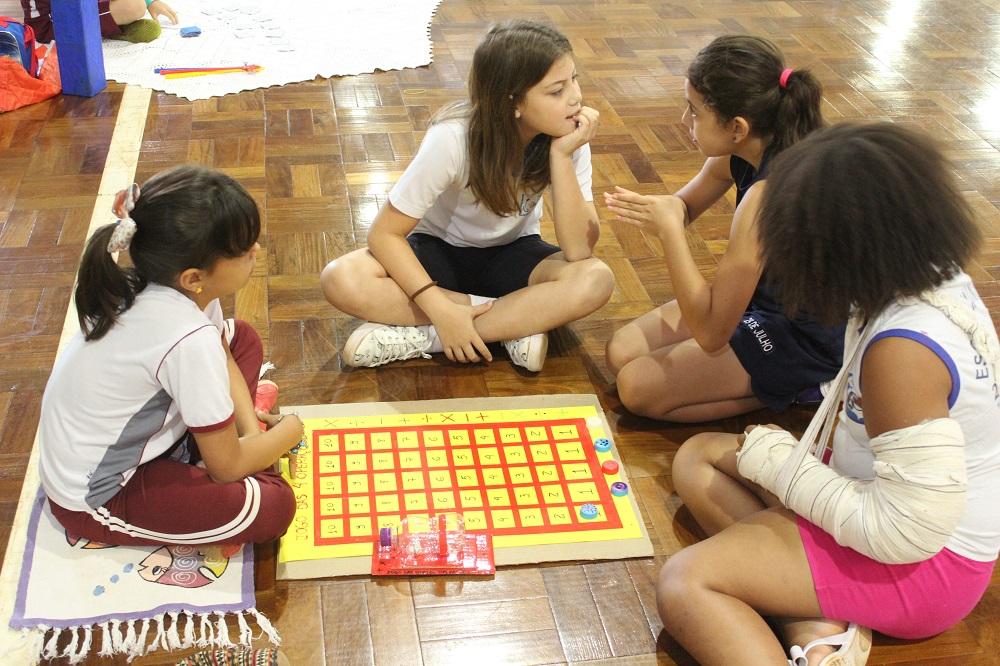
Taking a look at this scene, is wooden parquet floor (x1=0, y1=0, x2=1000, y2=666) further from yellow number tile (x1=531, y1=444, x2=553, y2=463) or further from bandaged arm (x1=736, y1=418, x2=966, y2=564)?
bandaged arm (x1=736, y1=418, x2=966, y2=564)

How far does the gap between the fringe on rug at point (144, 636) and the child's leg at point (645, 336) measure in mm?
808

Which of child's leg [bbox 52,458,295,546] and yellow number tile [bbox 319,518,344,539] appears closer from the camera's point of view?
child's leg [bbox 52,458,295,546]

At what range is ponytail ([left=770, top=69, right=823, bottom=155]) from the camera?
62.5 inches

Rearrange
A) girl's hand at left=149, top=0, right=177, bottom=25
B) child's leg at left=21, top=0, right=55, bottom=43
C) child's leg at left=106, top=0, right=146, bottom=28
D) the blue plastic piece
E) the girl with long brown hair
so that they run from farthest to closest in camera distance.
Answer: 1. girl's hand at left=149, top=0, right=177, bottom=25
2. child's leg at left=106, top=0, right=146, bottom=28
3. child's leg at left=21, top=0, right=55, bottom=43
4. the blue plastic piece
5. the girl with long brown hair

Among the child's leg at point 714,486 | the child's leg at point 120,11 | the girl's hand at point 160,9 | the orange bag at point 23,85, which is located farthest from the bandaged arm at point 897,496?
the girl's hand at point 160,9

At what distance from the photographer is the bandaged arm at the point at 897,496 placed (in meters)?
1.19

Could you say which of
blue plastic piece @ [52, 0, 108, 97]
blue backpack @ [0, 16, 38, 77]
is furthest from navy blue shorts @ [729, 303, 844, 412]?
blue backpack @ [0, 16, 38, 77]

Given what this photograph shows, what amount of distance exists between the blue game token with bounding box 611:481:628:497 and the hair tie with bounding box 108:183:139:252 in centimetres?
84

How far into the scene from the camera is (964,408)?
121 centimetres

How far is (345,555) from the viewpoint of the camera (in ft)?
4.96

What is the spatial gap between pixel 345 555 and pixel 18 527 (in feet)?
1.60

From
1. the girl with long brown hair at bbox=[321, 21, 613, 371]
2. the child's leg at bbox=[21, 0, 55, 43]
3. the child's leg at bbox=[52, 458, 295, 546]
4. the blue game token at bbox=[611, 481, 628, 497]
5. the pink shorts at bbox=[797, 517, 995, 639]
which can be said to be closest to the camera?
the pink shorts at bbox=[797, 517, 995, 639]

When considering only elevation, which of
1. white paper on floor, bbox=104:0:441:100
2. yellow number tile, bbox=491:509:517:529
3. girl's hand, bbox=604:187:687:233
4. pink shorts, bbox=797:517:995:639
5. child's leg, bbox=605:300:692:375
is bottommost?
white paper on floor, bbox=104:0:441:100

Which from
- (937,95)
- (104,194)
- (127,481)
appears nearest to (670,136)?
(937,95)
